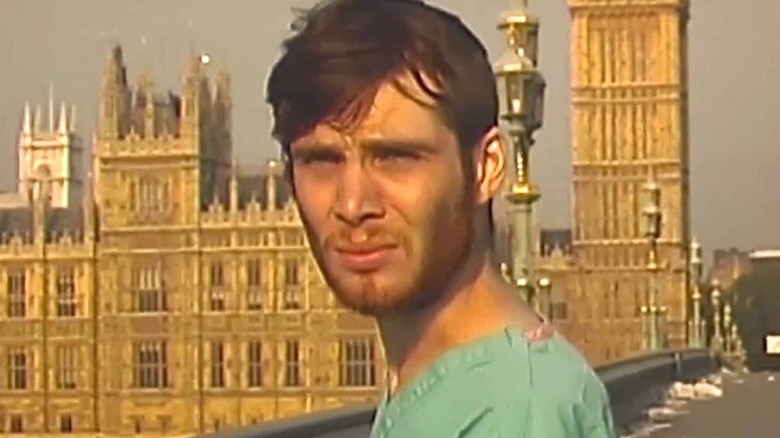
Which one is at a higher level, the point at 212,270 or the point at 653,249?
the point at 653,249

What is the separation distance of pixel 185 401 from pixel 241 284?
2.68 metres

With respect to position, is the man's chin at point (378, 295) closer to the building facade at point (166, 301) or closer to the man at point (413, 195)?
the man at point (413, 195)

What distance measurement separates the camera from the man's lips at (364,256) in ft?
3.30

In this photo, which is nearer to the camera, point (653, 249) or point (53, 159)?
point (653, 249)

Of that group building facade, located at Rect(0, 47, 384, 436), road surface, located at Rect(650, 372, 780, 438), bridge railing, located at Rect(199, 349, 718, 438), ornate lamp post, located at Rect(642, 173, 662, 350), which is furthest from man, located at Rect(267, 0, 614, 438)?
building facade, located at Rect(0, 47, 384, 436)

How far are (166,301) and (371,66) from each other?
38.7 meters

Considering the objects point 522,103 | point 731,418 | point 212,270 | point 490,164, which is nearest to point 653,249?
point 731,418

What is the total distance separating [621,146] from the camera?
133 feet

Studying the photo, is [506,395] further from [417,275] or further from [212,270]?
[212,270]

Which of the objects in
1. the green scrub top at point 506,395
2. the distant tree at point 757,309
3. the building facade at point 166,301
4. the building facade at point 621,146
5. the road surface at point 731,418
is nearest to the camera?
the green scrub top at point 506,395

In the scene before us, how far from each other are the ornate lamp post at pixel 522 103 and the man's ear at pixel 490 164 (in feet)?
19.4

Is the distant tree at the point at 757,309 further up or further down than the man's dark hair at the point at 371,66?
further down

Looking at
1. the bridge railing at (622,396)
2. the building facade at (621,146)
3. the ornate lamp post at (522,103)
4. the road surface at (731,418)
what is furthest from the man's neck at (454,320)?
the building facade at (621,146)

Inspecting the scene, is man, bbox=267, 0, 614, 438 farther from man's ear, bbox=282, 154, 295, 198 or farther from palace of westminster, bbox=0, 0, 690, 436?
palace of westminster, bbox=0, 0, 690, 436
